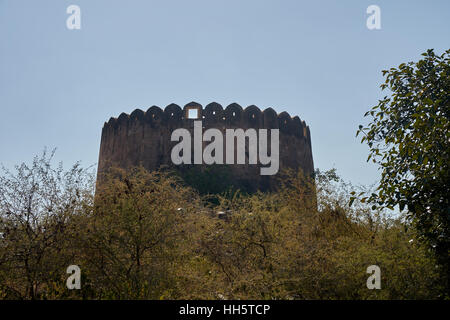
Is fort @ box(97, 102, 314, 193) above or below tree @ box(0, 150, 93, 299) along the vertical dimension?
above

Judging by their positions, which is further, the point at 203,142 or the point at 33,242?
the point at 203,142

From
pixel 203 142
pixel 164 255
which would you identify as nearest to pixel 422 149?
pixel 164 255

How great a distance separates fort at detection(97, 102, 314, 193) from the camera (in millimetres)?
20312

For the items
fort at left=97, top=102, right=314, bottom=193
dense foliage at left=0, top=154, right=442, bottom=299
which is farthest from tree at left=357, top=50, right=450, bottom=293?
fort at left=97, top=102, right=314, bottom=193

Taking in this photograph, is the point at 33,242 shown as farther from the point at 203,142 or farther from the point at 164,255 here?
the point at 203,142

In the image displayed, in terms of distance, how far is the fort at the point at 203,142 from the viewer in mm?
20312

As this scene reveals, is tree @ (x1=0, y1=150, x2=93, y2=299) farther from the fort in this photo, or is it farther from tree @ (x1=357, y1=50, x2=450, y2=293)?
the fort

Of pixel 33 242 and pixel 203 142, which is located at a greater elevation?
pixel 203 142

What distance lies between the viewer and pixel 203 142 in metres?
20.4

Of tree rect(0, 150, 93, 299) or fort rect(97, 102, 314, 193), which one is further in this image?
fort rect(97, 102, 314, 193)

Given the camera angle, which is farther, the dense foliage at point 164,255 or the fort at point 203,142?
the fort at point 203,142

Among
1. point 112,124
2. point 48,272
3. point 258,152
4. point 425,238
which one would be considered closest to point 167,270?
point 48,272

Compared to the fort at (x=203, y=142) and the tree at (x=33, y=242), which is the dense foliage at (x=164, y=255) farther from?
the fort at (x=203, y=142)

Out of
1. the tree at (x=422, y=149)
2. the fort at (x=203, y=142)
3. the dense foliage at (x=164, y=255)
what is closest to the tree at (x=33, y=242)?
the dense foliage at (x=164, y=255)
